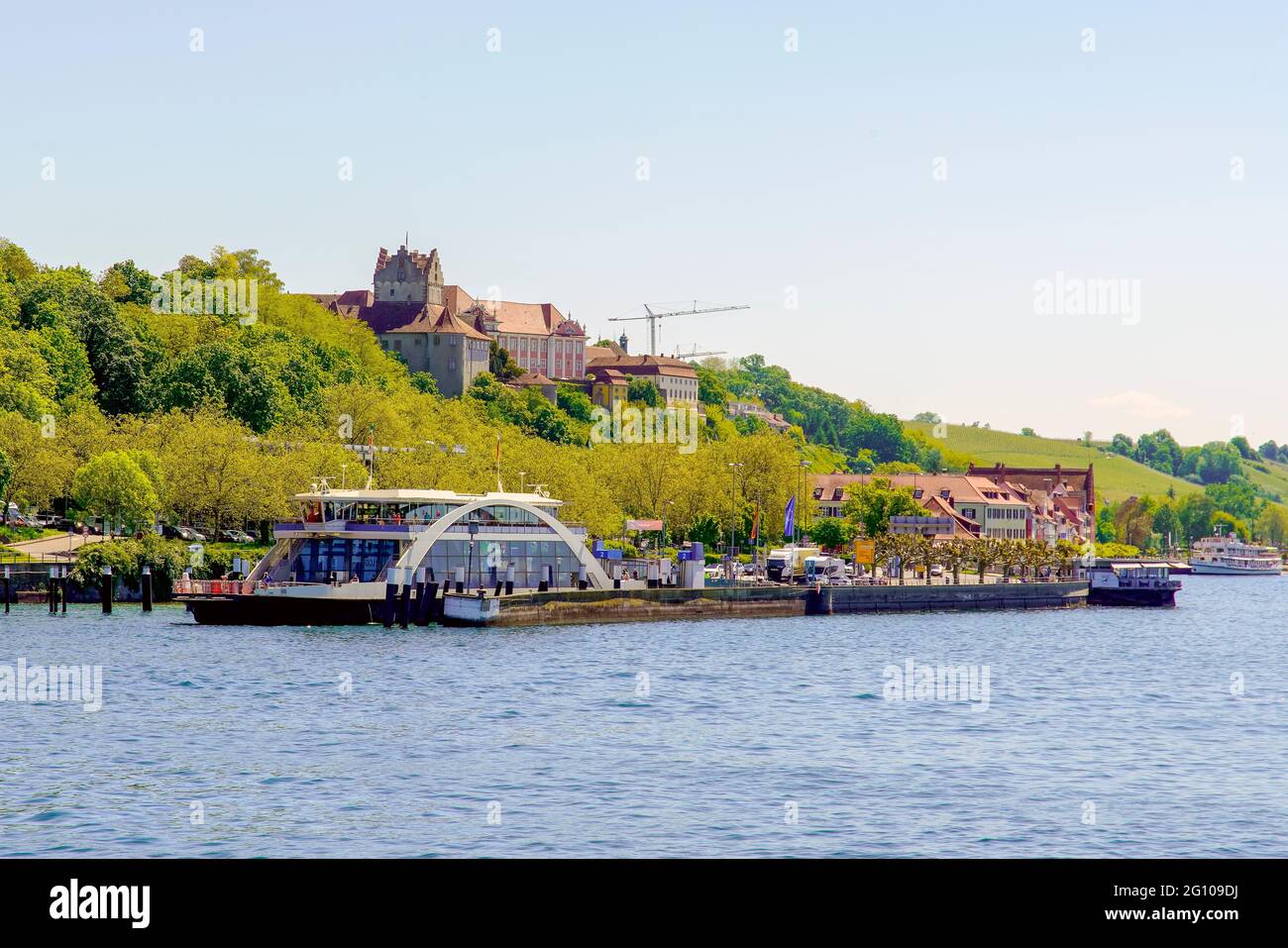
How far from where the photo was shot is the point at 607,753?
40.4 m

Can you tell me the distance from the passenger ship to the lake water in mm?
3767

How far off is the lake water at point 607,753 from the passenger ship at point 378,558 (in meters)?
3.77

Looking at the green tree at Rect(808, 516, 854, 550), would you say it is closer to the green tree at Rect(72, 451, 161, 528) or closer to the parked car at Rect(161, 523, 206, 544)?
the parked car at Rect(161, 523, 206, 544)

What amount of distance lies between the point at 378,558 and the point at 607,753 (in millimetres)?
45031

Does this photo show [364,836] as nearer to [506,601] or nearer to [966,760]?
[966,760]

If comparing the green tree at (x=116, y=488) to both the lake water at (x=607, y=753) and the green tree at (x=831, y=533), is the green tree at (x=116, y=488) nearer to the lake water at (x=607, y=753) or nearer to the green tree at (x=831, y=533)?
the lake water at (x=607, y=753)

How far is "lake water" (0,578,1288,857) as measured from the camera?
1197 inches

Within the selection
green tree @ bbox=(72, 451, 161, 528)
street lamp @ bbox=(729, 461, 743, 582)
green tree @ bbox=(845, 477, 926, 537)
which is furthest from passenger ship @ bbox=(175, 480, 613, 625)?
green tree @ bbox=(845, 477, 926, 537)

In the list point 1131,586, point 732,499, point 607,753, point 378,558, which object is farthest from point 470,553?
point 1131,586

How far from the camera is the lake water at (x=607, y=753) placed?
30.4 metres

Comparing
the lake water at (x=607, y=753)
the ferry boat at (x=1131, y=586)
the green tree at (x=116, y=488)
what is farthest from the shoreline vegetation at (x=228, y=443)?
the lake water at (x=607, y=753)
